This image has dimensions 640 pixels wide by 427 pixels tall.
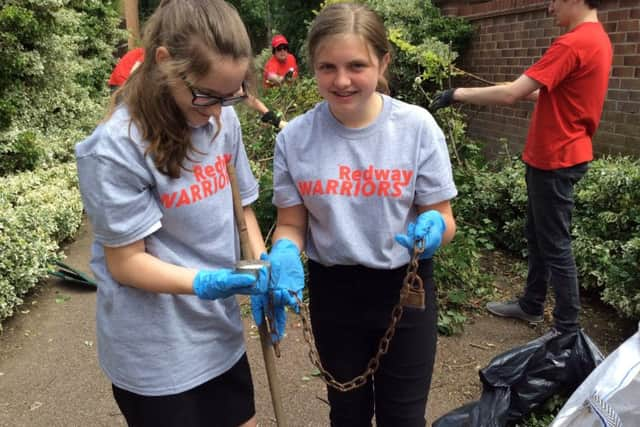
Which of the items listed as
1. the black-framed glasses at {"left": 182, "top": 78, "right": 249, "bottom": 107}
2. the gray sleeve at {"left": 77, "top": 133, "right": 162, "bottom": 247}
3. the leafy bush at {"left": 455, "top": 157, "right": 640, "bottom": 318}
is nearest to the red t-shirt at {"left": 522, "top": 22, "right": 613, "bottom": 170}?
the leafy bush at {"left": 455, "top": 157, "right": 640, "bottom": 318}

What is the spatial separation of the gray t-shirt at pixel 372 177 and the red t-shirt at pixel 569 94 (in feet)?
5.02

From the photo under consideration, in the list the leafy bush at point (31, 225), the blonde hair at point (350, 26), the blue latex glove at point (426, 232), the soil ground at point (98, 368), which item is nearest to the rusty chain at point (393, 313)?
the blue latex glove at point (426, 232)

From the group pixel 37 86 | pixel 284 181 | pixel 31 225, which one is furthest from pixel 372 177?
pixel 37 86

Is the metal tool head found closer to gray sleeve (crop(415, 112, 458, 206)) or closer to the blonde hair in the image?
gray sleeve (crop(415, 112, 458, 206))

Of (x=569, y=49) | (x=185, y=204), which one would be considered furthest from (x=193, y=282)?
(x=569, y=49)

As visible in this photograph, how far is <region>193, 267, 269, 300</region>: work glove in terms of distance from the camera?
1.29 meters

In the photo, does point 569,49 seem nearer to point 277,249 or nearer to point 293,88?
point 277,249

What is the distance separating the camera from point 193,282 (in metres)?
1.32

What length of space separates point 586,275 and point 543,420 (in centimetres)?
147

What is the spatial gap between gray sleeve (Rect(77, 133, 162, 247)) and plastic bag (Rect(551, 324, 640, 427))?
1.44 meters

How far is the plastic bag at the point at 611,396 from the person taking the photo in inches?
63.6

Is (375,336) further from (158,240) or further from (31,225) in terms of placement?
(31,225)

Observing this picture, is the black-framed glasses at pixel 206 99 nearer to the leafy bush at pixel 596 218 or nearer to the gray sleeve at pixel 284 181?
the gray sleeve at pixel 284 181

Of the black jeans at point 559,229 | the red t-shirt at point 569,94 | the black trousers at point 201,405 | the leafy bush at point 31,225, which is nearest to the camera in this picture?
the black trousers at point 201,405
